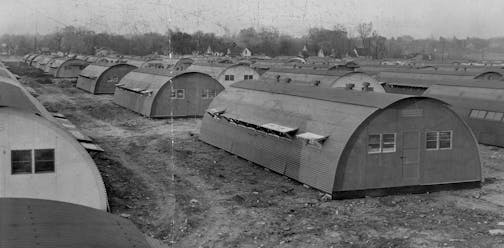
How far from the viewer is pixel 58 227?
720 centimetres

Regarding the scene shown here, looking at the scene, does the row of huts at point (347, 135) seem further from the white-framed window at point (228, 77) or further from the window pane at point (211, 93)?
the white-framed window at point (228, 77)

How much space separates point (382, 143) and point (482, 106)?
1613 centimetres

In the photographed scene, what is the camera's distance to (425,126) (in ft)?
68.3

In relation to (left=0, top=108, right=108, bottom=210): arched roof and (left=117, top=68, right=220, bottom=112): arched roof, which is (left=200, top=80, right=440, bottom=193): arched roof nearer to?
(left=0, top=108, right=108, bottom=210): arched roof

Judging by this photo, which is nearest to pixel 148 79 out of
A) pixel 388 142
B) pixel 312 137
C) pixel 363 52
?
pixel 312 137

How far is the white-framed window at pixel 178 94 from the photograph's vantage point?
4175 cm

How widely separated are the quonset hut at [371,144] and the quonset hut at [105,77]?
41517 mm

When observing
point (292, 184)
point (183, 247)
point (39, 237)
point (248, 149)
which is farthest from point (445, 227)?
point (39, 237)

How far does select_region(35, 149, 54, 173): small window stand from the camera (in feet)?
51.6

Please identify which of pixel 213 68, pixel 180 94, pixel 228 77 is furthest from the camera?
A: pixel 213 68

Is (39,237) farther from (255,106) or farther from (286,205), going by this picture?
(255,106)

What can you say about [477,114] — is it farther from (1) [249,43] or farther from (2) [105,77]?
(1) [249,43]

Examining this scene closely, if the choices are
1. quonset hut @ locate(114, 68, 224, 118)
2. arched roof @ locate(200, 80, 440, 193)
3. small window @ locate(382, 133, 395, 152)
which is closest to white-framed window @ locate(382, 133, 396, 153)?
small window @ locate(382, 133, 395, 152)

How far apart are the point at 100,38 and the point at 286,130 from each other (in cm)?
16053
